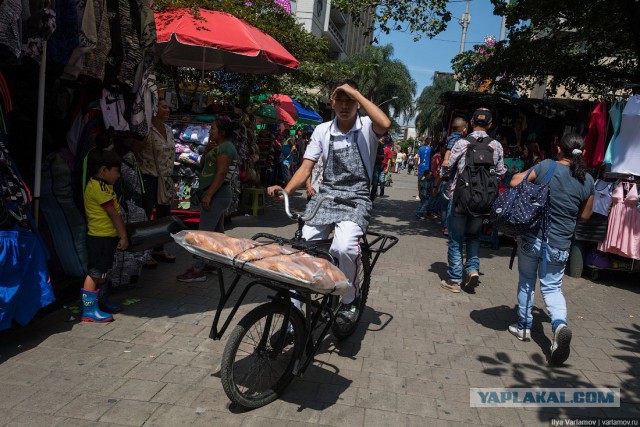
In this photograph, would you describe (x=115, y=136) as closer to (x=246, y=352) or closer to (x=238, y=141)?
(x=246, y=352)

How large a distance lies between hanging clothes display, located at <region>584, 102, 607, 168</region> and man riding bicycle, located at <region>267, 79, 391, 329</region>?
5.03 m

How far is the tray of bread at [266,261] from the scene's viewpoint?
2.60 m

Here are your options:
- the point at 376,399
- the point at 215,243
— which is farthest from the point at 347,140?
the point at 376,399

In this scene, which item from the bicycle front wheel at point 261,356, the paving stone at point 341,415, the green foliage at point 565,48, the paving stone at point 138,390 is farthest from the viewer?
the green foliage at point 565,48

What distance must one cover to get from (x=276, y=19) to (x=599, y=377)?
877cm

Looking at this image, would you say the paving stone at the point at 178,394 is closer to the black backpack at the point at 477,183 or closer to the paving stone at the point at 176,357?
the paving stone at the point at 176,357

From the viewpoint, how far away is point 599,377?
399 centimetres

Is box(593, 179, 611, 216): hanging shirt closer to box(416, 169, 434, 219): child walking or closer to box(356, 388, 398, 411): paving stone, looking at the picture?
box(416, 169, 434, 219): child walking

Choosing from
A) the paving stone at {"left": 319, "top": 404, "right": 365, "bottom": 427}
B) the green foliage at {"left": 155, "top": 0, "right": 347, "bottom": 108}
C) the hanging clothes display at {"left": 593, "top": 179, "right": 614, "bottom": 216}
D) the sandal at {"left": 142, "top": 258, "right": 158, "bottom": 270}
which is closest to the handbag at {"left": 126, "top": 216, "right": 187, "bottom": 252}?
the sandal at {"left": 142, "top": 258, "right": 158, "bottom": 270}

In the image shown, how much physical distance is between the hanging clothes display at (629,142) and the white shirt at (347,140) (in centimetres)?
466

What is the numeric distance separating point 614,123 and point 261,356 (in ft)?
20.7

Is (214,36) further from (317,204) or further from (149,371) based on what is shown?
(149,371)

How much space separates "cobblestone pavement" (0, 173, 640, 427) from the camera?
3.06 m

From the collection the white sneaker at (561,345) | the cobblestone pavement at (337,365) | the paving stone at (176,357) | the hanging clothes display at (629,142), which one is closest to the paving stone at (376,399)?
the cobblestone pavement at (337,365)
